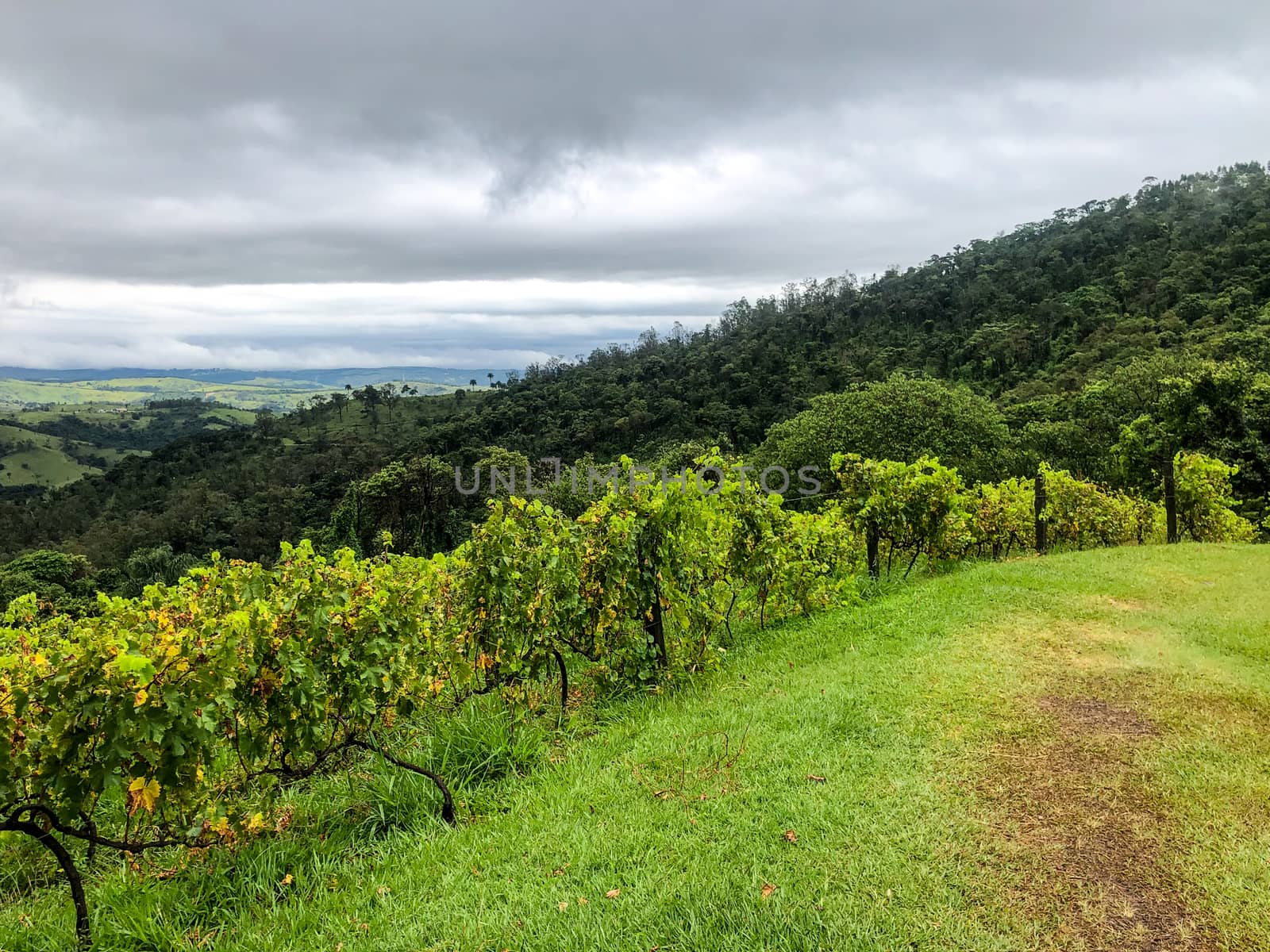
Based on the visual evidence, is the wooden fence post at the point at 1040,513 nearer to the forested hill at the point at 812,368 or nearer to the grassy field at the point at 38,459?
the forested hill at the point at 812,368

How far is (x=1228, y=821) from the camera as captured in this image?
3.06 metres

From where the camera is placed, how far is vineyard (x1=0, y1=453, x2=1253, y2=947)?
8.84 ft

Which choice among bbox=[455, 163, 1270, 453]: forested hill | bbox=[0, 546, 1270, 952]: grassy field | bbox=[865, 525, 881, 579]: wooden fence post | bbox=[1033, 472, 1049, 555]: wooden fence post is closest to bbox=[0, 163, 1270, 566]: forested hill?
bbox=[455, 163, 1270, 453]: forested hill

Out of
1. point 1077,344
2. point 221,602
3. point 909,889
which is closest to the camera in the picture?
point 909,889

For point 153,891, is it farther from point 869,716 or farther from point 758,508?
point 758,508

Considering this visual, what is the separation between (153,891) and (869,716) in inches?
159

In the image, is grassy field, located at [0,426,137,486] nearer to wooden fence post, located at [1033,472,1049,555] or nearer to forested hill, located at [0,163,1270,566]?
forested hill, located at [0,163,1270,566]

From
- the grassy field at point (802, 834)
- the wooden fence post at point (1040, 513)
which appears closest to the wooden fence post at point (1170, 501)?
the wooden fence post at point (1040, 513)

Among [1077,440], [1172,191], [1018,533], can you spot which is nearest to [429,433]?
[1077,440]

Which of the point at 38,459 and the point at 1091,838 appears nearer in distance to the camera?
the point at 1091,838

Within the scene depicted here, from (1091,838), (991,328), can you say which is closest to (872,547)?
(1091,838)

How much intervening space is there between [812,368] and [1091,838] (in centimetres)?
6096

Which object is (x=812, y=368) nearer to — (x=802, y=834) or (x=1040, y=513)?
(x=1040, y=513)

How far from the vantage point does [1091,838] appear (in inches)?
119
